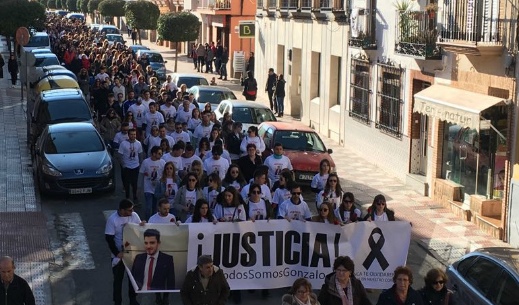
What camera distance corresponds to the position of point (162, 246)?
1224cm

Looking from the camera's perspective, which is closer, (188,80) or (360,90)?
(360,90)

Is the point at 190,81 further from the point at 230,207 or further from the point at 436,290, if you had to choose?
the point at 436,290

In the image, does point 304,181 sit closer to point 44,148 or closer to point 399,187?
point 399,187

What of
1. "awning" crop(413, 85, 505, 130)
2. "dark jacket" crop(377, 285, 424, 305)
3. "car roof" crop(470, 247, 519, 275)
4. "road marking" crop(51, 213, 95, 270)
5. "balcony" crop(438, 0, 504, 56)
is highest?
"balcony" crop(438, 0, 504, 56)

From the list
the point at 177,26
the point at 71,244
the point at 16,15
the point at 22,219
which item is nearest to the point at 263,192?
the point at 71,244

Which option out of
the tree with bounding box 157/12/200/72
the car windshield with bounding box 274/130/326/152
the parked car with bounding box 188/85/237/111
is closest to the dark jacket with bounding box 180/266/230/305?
the car windshield with bounding box 274/130/326/152

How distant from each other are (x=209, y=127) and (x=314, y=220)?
8399 millimetres

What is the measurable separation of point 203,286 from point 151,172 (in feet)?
21.2

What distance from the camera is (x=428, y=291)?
9.95m

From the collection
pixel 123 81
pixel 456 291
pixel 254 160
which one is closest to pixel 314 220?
pixel 456 291

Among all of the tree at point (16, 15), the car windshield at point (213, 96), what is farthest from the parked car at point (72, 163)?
the tree at point (16, 15)

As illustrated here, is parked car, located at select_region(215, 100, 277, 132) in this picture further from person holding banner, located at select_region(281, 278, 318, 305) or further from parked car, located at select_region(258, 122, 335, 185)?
person holding banner, located at select_region(281, 278, 318, 305)

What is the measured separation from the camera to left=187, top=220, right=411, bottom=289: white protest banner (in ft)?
41.8

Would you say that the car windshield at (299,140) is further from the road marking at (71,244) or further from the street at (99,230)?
the road marking at (71,244)
